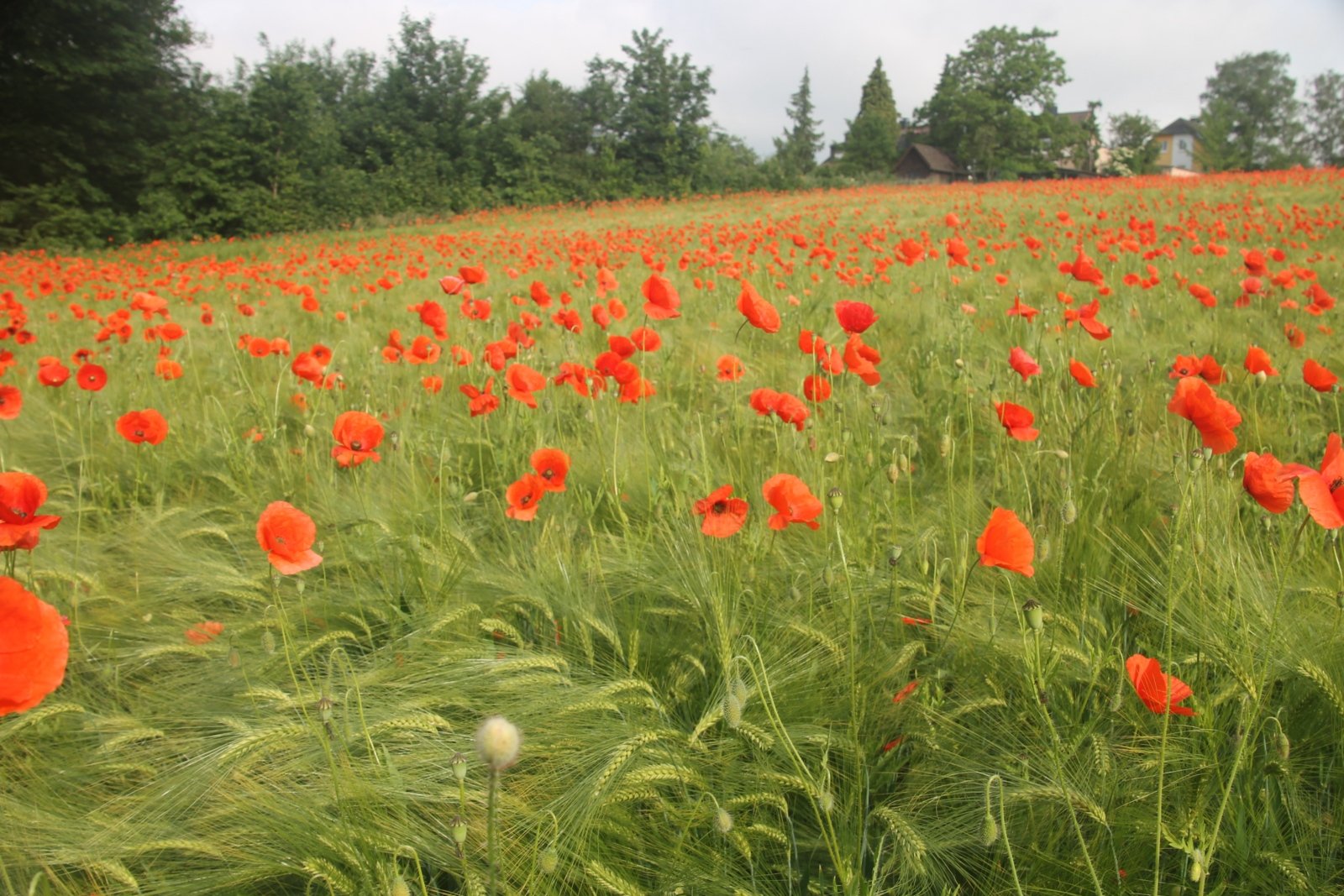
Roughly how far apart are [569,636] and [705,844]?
44 centimetres

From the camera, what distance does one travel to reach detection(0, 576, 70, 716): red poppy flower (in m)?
0.54

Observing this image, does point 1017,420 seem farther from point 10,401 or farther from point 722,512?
point 10,401

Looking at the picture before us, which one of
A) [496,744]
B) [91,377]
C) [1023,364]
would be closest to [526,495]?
[496,744]

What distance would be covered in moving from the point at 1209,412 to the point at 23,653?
57.9 inches

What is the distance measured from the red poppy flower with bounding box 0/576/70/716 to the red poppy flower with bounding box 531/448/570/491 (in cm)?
94

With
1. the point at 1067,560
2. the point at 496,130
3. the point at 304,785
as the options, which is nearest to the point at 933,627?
the point at 1067,560

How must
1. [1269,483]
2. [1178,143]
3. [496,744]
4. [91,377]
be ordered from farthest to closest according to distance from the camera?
[1178,143], [91,377], [1269,483], [496,744]

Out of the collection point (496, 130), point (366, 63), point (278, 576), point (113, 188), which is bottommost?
point (278, 576)

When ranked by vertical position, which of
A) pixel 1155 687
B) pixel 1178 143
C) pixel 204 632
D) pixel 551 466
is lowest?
pixel 204 632

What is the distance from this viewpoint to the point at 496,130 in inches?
939

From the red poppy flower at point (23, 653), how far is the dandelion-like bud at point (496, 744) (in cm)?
31

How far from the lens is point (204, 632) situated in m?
1.38

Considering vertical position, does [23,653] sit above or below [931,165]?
below

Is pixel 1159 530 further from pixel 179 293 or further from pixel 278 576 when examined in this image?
pixel 179 293
